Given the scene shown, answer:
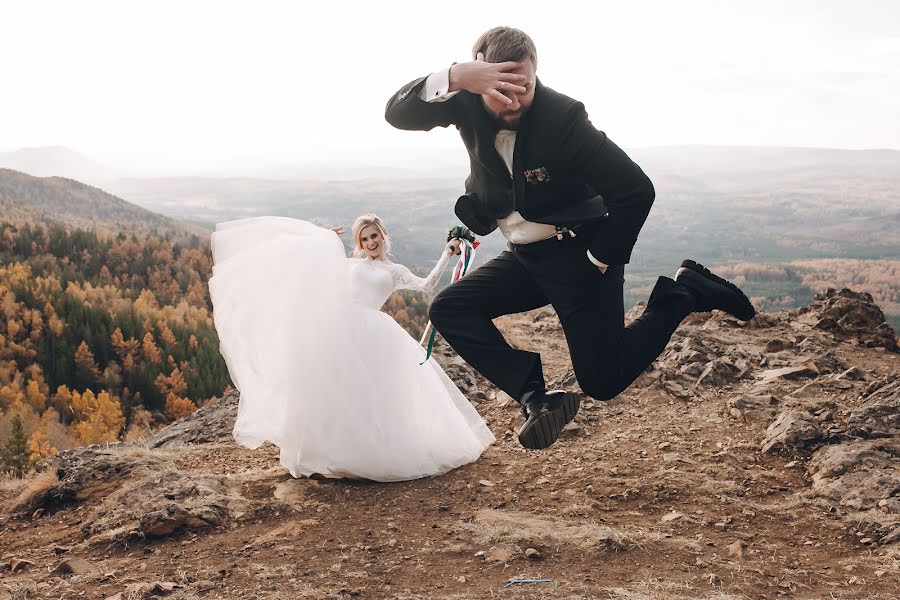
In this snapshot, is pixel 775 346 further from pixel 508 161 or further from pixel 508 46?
pixel 508 46

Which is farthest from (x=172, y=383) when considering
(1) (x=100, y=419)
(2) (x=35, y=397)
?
(2) (x=35, y=397)

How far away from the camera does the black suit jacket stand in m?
4.34

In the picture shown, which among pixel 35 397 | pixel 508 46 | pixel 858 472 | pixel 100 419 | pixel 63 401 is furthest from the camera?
pixel 63 401

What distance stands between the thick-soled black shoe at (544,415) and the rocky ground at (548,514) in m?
0.75

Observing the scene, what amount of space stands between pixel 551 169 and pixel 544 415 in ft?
4.85

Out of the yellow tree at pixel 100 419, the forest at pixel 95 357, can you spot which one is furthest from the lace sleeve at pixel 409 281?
the forest at pixel 95 357

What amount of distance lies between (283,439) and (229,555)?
1.63m

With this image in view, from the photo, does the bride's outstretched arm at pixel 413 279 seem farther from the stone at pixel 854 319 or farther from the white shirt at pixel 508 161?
the stone at pixel 854 319

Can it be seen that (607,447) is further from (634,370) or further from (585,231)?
(585,231)

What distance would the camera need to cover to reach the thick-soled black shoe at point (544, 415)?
458 centimetres

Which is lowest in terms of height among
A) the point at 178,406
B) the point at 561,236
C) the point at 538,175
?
the point at 178,406

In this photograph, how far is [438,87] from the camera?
14.1 ft

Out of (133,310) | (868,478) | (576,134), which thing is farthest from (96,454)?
(133,310)

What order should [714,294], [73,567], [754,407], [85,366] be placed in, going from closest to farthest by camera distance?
1. [73,567]
2. [714,294]
3. [754,407]
4. [85,366]
